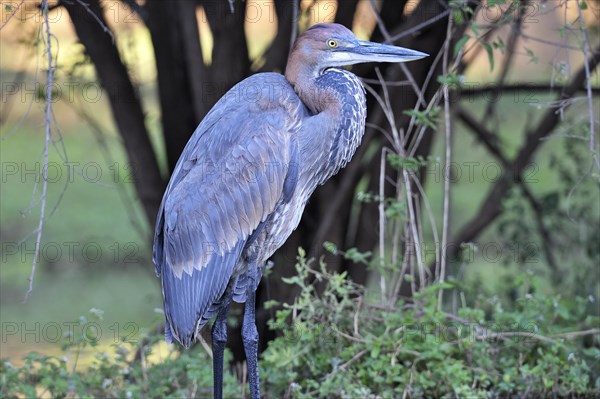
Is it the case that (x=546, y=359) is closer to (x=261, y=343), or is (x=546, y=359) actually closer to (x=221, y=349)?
(x=221, y=349)

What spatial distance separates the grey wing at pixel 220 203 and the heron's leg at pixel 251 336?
172mm

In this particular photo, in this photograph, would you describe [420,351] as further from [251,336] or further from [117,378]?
[117,378]

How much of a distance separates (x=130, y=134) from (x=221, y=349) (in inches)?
86.9

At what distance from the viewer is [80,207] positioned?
12.3 meters

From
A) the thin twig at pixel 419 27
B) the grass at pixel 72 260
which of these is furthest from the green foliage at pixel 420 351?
the grass at pixel 72 260

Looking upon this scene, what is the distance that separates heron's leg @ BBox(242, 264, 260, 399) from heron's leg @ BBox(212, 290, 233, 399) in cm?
11

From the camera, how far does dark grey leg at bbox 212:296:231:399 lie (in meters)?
4.90

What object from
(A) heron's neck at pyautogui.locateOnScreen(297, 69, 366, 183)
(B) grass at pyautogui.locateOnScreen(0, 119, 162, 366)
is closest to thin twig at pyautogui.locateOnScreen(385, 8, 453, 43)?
(A) heron's neck at pyautogui.locateOnScreen(297, 69, 366, 183)

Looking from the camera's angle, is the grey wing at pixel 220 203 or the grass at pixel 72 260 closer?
the grey wing at pixel 220 203

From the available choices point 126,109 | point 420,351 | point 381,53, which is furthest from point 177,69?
point 420,351

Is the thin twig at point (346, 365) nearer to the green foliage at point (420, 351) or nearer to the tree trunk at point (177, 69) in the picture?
the green foliage at point (420, 351)

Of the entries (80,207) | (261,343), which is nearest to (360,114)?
(261,343)

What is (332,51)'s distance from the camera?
477cm

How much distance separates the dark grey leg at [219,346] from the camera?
490 cm
